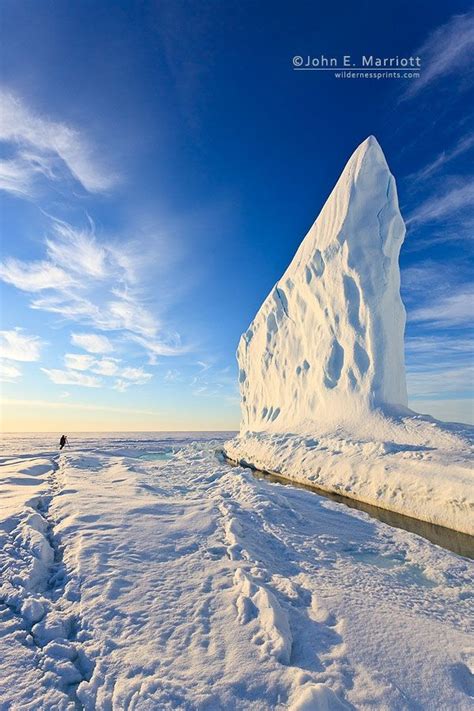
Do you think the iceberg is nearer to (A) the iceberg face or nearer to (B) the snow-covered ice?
(A) the iceberg face

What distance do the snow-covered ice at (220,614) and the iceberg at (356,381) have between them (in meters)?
4.01

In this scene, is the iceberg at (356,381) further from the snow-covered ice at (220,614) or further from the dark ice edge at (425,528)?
the snow-covered ice at (220,614)

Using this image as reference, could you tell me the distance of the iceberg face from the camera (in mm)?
20469

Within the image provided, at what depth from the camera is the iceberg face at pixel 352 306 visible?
2047 cm

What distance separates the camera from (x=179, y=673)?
3.48 m

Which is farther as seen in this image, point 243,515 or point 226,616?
point 243,515

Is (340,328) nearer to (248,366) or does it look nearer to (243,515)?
(243,515)

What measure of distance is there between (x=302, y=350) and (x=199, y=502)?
20566 mm

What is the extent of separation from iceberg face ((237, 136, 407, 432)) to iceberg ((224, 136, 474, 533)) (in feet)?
0.20

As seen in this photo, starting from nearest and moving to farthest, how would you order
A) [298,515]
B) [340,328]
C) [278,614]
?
[278,614]
[298,515]
[340,328]

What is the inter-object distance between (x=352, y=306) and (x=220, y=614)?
19721 mm

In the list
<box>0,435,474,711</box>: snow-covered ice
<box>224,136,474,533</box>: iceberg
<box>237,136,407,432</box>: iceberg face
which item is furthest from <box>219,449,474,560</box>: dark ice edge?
<box>237,136,407,432</box>: iceberg face

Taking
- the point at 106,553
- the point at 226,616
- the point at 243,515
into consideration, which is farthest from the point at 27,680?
the point at 243,515

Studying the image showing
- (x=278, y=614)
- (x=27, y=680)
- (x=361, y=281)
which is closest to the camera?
(x=27, y=680)
